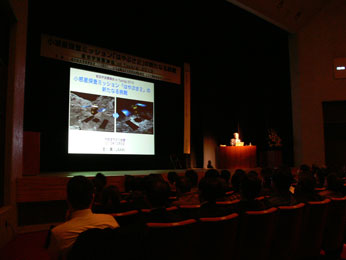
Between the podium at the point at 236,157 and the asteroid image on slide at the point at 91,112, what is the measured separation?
9.87 feet

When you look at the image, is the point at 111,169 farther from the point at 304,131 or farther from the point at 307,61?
the point at 307,61

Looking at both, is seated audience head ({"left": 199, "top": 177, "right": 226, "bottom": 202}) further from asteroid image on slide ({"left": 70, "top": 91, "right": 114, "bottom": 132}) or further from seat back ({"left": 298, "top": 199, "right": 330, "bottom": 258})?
asteroid image on slide ({"left": 70, "top": 91, "right": 114, "bottom": 132})

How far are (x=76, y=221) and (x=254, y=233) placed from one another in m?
1.03

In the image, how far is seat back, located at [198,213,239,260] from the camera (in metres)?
1.49

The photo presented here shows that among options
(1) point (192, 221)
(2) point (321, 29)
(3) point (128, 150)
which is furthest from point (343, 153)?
(1) point (192, 221)

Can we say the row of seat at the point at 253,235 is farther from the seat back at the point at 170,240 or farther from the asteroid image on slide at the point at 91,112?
the asteroid image on slide at the point at 91,112

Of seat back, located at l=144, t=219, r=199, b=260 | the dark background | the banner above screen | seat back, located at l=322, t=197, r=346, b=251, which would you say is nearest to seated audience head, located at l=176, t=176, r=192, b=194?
seat back, located at l=322, t=197, r=346, b=251

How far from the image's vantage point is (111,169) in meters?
6.41

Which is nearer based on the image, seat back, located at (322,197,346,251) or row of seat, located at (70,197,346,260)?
row of seat, located at (70,197,346,260)

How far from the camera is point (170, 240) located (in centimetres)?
138

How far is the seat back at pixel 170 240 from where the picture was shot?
134cm

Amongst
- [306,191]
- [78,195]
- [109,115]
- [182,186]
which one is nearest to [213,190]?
[78,195]

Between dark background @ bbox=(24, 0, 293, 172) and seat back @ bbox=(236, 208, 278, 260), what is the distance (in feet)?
15.6

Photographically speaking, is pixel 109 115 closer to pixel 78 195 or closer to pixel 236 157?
pixel 236 157
